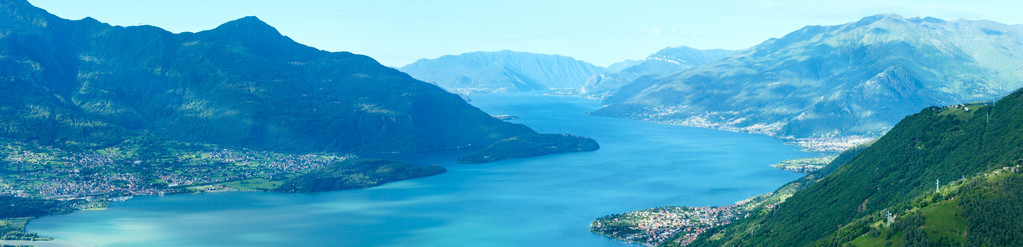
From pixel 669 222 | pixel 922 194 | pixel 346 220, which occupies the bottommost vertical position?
pixel 669 222

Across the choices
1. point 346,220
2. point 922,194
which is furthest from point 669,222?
point 346,220

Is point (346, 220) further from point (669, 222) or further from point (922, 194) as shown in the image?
point (922, 194)

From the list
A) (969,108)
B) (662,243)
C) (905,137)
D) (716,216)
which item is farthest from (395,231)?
(969,108)

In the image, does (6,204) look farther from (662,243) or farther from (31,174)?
(662,243)

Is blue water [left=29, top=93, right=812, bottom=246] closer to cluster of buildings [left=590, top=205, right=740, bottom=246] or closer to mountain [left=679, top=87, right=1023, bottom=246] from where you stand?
cluster of buildings [left=590, top=205, right=740, bottom=246]

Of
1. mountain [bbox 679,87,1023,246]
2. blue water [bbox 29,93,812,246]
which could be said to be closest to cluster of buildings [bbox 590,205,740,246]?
blue water [bbox 29,93,812,246]

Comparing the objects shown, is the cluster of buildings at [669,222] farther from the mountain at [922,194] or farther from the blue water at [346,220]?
the mountain at [922,194]

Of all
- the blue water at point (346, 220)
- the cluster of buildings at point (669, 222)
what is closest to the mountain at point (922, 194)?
the cluster of buildings at point (669, 222)

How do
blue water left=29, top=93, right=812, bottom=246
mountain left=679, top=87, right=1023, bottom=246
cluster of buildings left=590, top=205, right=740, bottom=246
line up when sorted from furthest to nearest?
blue water left=29, top=93, right=812, bottom=246 < cluster of buildings left=590, top=205, right=740, bottom=246 < mountain left=679, top=87, right=1023, bottom=246
